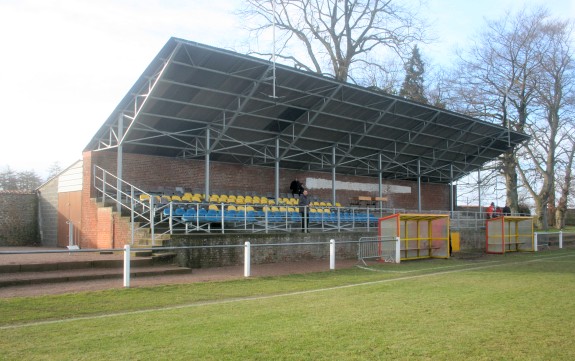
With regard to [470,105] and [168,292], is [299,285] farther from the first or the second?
[470,105]

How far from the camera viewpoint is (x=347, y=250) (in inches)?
910

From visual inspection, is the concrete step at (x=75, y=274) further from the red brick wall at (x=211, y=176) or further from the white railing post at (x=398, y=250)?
the white railing post at (x=398, y=250)

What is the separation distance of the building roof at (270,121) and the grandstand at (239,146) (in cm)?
6

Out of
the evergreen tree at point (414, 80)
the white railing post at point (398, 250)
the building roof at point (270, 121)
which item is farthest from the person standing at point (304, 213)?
the evergreen tree at point (414, 80)

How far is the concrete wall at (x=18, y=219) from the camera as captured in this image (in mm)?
23547

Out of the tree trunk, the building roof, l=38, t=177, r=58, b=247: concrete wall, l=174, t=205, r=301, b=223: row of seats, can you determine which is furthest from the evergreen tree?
l=38, t=177, r=58, b=247: concrete wall

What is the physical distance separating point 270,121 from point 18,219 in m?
12.1

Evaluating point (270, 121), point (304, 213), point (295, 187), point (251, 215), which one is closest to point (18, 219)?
point (251, 215)

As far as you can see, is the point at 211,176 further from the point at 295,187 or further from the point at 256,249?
the point at 256,249

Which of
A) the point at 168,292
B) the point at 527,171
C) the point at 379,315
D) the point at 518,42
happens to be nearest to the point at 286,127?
the point at 168,292

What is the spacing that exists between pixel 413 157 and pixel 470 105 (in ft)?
28.6

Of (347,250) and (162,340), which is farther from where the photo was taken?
(347,250)

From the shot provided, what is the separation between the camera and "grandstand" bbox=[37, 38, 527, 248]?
1958 cm

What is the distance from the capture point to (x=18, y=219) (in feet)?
78.7
